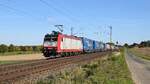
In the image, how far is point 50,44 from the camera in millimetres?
48656

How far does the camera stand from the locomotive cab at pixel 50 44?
4797cm

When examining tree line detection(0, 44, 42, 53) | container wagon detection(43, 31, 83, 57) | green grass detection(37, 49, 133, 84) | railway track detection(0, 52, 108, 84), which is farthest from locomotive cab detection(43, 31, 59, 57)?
tree line detection(0, 44, 42, 53)

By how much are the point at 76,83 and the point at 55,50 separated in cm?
3210

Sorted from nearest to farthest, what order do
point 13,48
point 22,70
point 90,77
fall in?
1. point 90,77
2. point 22,70
3. point 13,48

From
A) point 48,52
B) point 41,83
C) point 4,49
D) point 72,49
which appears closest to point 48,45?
point 48,52

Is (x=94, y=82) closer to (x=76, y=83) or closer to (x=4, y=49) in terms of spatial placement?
(x=76, y=83)

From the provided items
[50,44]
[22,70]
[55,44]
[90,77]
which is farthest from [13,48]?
[90,77]

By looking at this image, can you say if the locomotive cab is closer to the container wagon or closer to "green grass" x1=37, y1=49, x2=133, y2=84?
the container wagon

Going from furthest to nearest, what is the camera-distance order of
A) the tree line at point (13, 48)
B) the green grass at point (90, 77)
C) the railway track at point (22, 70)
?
the tree line at point (13, 48) → the railway track at point (22, 70) → the green grass at point (90, 77)

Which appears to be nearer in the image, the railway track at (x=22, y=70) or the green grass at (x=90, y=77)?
the green grass at (x=90, y=77)

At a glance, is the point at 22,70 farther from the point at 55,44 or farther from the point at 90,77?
the point at 55,44

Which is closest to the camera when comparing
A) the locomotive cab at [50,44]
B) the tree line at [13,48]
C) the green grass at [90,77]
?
the green grass at [90,77]

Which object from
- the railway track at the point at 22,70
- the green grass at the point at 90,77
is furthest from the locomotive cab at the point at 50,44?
the green grass at the point at 90,77

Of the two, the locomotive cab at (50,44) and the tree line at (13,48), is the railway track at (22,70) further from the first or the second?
the tree line at (13,48)
